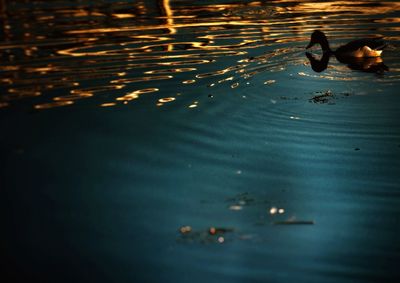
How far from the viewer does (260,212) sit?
775cm

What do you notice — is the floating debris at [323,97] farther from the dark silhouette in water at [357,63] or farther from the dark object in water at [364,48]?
the dark object in water at [364,48]

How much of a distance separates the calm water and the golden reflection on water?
88mm

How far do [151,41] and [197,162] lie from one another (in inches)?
360

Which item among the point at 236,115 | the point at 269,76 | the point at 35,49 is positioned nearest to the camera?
the point at 236,115

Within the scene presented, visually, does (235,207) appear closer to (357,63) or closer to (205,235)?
(205,235)

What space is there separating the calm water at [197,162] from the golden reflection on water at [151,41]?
88 mm

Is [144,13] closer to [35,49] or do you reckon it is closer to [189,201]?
[35,49]

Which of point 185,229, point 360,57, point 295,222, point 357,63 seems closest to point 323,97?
point 357,63

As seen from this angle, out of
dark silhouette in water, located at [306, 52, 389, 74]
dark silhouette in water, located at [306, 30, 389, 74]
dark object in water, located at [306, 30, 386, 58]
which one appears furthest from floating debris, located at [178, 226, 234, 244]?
dark object in water, located at [306, 30, 386, 58]

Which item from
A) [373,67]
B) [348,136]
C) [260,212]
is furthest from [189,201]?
[373,67]

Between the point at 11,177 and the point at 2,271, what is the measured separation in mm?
2515

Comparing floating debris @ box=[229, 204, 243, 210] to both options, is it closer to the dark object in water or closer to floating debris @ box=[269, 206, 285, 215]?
floating debris @ box=[269, 206, 285, 215]

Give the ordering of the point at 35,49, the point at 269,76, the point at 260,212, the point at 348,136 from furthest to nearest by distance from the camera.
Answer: the point at 35,49, the point at 269,76, the point at 348,136, the point at 260,212

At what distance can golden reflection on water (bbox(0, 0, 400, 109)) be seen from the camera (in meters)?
13.8
